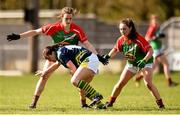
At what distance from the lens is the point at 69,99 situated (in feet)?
65.9

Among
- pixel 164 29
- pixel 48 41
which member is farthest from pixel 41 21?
pixel 164 29

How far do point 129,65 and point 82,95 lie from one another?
1.19m

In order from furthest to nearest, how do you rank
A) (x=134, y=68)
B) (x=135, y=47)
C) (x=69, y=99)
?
(x=69, y=99) → (x=134, y=68) → (x=135, y=47)

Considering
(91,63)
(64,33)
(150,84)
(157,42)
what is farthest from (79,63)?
(157,42)

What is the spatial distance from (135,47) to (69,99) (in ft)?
11.9

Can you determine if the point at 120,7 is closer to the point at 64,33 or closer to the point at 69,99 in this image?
the point at 69,99

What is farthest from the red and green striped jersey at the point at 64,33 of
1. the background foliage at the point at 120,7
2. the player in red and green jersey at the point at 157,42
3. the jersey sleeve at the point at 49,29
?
the background foliage at the point at 120,7

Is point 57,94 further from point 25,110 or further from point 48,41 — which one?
point 48,41

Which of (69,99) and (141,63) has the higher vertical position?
(141,63)

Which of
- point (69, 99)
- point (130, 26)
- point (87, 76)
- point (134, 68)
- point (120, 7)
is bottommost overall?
point (120, 7)

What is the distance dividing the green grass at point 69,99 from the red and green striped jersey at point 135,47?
1.09 m

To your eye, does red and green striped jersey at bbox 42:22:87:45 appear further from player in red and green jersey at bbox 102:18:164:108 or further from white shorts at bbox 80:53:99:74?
white shorts at bbox 80:53:99:74

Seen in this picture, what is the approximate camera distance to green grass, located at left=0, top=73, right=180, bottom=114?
16266mm

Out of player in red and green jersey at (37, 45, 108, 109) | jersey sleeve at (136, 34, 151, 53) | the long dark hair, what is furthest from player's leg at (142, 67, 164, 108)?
player in red and green jersey at (37, 45, 108, 109)
